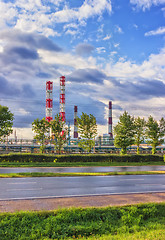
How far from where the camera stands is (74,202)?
30.2 feet

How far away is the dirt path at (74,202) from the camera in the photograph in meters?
8.48

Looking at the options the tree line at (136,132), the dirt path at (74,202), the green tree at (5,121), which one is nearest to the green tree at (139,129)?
the tree line at (136,132)

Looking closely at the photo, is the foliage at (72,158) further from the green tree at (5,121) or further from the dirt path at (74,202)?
the dirt path at (74,202)

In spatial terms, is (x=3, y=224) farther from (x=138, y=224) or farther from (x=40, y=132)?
(x=40, y=132)

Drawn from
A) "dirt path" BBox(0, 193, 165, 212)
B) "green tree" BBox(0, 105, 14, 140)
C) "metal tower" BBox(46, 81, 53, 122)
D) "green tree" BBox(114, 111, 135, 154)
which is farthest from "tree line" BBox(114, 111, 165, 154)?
"metal tower" BBox(46, 81, 53, 122)

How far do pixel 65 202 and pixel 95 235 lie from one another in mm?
2917

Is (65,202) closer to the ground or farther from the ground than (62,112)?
closer to the ground

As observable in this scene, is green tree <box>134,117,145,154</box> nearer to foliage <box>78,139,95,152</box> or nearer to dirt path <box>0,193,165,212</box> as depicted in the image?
foliage <box>78,139,95,152</box>

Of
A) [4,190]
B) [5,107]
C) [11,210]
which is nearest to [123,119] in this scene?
[5,107]

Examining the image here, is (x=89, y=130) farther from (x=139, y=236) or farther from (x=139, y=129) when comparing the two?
(x=139, y=236)

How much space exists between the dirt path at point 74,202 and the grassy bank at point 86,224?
0.73m

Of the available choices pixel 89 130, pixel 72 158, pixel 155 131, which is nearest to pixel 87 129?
pixel 89 130

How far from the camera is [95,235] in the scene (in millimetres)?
6512

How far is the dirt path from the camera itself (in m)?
8.48
